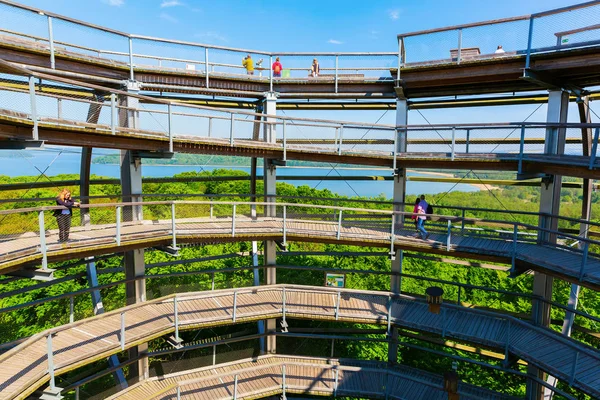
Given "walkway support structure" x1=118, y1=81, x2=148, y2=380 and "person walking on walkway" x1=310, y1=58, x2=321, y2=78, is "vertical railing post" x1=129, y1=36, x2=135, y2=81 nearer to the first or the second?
"walkway support structure" x1=118, y1=81, x2=148, y2=380

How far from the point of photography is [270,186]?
14.6m

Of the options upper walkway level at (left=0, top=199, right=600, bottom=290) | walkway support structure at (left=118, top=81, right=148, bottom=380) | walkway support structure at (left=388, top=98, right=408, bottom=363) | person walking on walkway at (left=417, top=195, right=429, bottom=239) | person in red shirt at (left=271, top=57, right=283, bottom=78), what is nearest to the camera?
upper walkway level at (left=0, top=199, right=600, bottom=290)

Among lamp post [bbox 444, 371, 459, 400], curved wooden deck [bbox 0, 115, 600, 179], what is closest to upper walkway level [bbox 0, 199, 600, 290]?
curved wooden deck [bbox 0, 115, 600, 179]

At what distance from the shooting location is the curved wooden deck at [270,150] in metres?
9.28

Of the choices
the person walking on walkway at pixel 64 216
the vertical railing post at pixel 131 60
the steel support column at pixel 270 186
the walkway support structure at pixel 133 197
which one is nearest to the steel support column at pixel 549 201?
the steel support column at pixel 270 186

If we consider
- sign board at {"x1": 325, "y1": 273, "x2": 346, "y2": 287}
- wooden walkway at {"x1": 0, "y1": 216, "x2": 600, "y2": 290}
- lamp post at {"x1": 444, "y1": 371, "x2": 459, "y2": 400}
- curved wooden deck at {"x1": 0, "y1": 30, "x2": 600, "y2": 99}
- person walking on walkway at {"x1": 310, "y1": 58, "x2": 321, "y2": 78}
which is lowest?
lamp post at {"x1": 444, "y1": 371, "x2": 459, "y2": 400}

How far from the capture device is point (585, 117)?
1350 cm

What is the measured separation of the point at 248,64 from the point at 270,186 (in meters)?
4.27

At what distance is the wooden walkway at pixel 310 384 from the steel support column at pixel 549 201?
147 centimetres

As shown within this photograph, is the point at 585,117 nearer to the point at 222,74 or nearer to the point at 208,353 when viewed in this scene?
the point at 222,74

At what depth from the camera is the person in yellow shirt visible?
1448 cm

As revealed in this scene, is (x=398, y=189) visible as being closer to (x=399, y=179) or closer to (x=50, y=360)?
(x=399, y=179)

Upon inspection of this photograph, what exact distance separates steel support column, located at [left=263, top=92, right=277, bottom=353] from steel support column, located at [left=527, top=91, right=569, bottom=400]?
27.0 feet

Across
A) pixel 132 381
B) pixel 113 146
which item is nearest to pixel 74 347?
pixel 132 381
